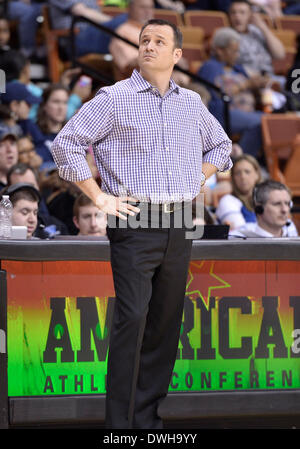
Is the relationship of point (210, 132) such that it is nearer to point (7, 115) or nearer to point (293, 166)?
point (7, 115)

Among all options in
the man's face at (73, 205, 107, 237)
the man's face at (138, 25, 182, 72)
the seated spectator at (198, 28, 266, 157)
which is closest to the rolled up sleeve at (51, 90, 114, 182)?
the man's face at (138, 25, 182, 72)

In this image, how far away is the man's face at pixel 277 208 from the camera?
5.13m

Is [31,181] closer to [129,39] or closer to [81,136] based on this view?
[81,136]

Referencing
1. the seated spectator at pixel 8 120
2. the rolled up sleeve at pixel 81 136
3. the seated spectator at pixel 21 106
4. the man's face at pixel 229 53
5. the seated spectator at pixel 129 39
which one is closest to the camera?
the rolled up sleeve at pixel 81 136

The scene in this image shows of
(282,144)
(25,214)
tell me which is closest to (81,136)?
(25,214)

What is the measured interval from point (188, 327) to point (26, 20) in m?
6.69

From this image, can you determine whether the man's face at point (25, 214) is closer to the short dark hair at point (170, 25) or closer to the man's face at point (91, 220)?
the man's face at point (91, 220)

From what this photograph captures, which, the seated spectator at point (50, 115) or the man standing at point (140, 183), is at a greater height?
the seated spectator at point (50, 115)

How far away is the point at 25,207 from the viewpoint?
495 cm

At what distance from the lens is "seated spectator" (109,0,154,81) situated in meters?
8.50

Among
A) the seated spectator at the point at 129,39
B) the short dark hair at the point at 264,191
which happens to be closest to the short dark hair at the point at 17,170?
the short dark hair at the point at 264,191

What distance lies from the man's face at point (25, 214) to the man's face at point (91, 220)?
0.37 metres

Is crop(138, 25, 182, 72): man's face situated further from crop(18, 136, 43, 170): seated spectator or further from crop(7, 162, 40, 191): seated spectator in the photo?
crop(18, 136, 43, 170): seated spectator

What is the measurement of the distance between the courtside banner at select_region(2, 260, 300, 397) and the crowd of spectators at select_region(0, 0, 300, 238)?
824mm
